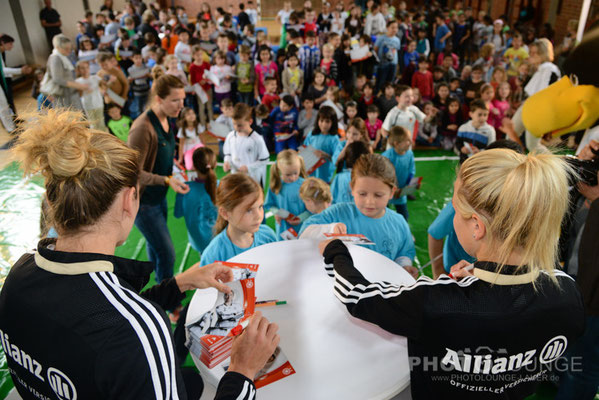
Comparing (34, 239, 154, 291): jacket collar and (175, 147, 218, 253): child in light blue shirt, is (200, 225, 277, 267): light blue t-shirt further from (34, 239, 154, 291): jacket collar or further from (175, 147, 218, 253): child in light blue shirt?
(34, 239, 154, 291): jacket collar

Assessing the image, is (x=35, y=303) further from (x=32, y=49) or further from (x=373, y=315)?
(x=32, y=49)

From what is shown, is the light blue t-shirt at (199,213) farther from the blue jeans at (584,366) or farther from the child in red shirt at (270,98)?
the child in red shirt at (270,98)

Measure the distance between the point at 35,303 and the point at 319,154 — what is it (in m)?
3.90

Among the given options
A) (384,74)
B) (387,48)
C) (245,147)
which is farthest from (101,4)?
(245,147)

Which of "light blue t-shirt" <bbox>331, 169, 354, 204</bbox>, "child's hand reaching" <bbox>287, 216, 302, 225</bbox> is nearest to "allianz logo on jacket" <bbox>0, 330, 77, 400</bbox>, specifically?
"child's hand reaching" <bbox>287, 216, 302, 225</bbox>

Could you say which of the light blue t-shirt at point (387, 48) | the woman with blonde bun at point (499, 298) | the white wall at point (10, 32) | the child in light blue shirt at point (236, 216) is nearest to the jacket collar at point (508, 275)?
the woman with blonde bun at point (499, 298)

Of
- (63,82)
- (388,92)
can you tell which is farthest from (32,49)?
(388,92)

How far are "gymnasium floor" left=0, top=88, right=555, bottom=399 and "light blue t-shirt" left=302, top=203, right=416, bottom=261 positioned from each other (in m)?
1.44

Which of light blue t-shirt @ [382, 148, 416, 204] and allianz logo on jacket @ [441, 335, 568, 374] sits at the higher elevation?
allianz logo on jacket @ [441, 335, 568, 374]

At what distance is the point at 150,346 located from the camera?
1.17 metres

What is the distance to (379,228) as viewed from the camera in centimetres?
291

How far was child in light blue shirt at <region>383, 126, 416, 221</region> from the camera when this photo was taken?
A: 15.1 feet

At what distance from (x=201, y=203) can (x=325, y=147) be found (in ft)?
6.18

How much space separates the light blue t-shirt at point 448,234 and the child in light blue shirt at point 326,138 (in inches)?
87.9
